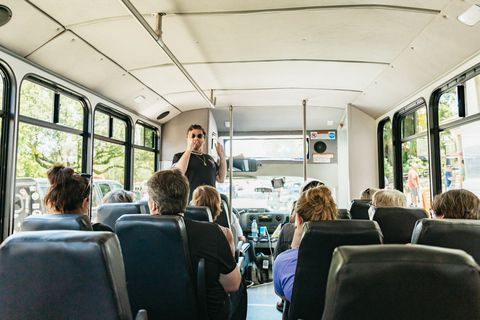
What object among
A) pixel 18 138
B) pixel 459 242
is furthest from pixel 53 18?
pixel 459 242

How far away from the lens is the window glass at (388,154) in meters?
5.41

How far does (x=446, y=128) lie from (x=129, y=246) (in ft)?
11.7

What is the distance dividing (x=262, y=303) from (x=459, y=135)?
2682 millimetres

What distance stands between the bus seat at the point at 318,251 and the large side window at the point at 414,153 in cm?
Result: 313

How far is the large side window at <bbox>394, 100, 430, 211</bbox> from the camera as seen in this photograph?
414cm

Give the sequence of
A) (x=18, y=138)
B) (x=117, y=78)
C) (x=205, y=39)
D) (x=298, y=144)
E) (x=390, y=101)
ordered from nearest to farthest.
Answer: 1. (x=18, y=138)
2. (x=205, y=39)
3. (x=117, y=78)
4. (x=390, y=101)
5. (x=298, y=144)

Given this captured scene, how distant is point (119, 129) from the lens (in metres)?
4.94

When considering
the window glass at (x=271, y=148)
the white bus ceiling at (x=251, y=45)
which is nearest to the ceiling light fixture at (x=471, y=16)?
the white bus ceiling at (x=251, y=45)

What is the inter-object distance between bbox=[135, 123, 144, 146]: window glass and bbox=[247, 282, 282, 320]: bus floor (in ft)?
9.87

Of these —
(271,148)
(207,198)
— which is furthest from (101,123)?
(271,148)

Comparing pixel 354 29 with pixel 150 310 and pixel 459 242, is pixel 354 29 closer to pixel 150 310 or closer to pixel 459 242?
pixel 459 242

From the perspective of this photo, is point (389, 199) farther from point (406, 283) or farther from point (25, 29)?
point (25, 29)

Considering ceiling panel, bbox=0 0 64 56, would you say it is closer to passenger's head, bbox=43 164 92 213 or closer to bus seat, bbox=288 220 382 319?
passenger's head, bbox=43 164 92 213

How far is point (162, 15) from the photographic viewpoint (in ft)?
8.76
